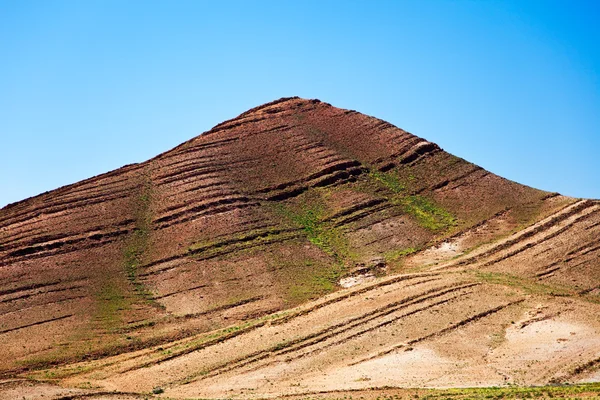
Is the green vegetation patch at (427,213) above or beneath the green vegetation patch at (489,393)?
above

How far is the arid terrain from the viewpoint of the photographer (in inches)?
2552

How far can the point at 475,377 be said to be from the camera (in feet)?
200

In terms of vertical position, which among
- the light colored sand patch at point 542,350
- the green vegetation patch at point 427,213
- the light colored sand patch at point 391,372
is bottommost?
the light colored sand patch at point 542,350

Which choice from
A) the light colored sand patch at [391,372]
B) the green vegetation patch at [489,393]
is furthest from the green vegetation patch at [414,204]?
the green vegetation patch at [489,393]

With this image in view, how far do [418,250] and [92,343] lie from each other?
3336 cm

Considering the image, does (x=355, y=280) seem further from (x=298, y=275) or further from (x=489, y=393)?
(x=489, y=393)

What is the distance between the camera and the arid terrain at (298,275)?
64.8m

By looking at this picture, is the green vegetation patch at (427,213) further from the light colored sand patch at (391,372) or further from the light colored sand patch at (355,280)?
the light colored sand patch at (391,372)

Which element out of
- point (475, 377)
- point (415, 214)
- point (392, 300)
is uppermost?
point (415, 214)

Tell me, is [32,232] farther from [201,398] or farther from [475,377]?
[475,377]

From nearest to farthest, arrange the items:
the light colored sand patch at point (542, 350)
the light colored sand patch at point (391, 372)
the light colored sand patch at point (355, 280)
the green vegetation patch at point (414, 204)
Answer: the light colored sand patch at point (391, 372) < the light colored sand patch at point (542, 350) < the light colored sand patch at point (355, 280) < the green vegetation patch at point (414, 204)

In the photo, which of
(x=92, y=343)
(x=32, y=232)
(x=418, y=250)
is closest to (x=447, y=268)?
(x=418, y=250)

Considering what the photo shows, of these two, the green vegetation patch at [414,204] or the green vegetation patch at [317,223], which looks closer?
the green vegetation patch at [317,223]

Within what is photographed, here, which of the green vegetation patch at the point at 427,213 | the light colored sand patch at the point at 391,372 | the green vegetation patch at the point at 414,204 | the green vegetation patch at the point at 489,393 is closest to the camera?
the green vegetation patch at the point at 489,393
